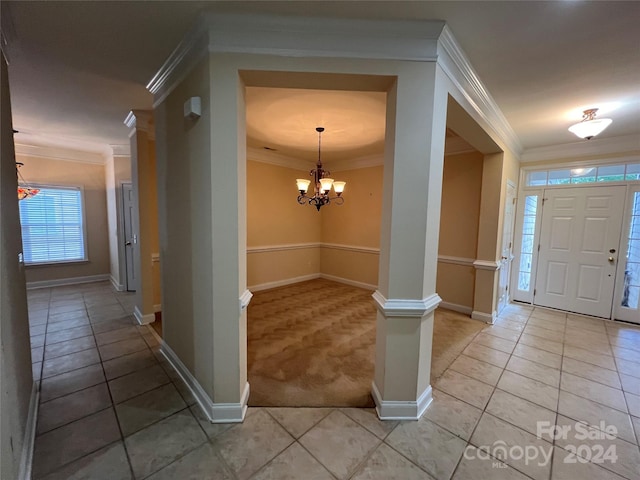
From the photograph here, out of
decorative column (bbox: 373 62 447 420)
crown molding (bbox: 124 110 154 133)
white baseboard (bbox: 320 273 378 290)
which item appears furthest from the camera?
white baseboard (bbox: 320 273 378 290)

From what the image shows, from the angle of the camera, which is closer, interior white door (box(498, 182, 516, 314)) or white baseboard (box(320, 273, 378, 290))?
interior white door (box(498, 182, 516, 314))

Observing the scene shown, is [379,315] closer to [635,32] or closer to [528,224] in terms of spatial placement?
[635,32]

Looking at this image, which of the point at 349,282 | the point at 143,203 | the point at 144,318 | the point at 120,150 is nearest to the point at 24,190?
the point at 120,150

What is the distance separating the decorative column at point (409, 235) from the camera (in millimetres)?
1736

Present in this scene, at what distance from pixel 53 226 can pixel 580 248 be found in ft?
30.2

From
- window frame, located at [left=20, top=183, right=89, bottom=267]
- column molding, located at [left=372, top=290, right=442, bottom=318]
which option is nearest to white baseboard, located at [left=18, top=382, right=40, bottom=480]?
column molding, located at [left=372, top=290, right=442, bottom=318]

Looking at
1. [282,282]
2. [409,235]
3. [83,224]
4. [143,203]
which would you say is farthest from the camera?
[282,282]

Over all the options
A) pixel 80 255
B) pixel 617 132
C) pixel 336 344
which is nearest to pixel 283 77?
pixel 336 344

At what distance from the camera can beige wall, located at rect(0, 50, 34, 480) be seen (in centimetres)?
123

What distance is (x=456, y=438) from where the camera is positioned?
5.78ft

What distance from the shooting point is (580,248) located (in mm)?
3984

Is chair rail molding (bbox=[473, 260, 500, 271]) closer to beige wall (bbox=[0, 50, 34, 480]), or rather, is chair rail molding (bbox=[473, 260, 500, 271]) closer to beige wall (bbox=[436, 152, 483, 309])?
beige wall (bbox=[436, 152, 483, 309])

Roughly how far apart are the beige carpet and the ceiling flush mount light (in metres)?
2.57

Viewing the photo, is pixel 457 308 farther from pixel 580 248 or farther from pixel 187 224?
pixel 187 224
